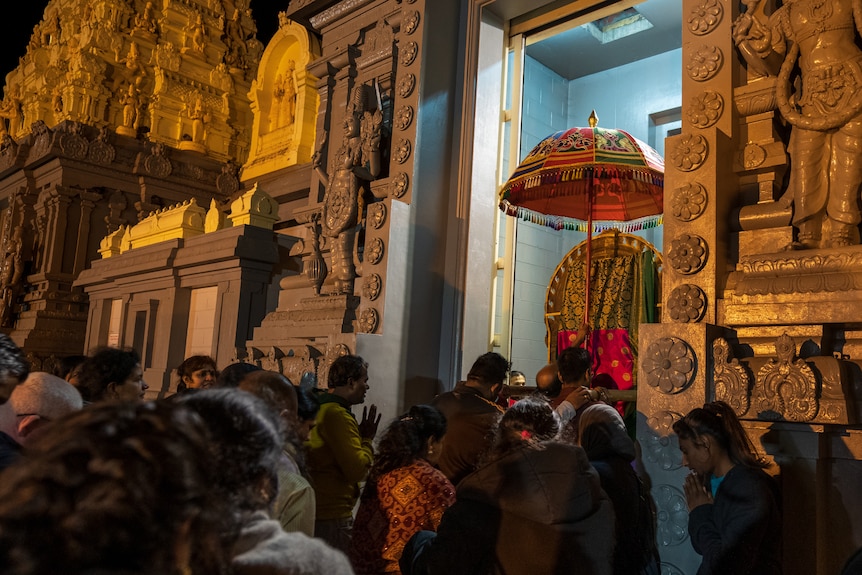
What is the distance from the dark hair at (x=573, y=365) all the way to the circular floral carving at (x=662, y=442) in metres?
0.69

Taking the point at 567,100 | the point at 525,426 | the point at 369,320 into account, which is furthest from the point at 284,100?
the point at 525,426

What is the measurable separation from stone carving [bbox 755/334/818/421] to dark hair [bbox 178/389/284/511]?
3567 mm

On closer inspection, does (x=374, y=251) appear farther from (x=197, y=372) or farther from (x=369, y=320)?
(x=197, y=372)

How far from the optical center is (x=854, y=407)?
407 centimetres

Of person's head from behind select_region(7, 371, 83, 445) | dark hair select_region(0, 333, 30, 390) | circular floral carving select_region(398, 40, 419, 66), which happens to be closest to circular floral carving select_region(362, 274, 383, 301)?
circular floral carving select_region(398, 40, 419, 66)

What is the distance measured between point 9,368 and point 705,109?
4660 millimetres

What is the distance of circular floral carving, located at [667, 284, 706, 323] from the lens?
4859mm

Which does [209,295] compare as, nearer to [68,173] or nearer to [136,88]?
[68,173]

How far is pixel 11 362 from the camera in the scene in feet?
8.21

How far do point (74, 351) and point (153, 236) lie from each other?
530cm

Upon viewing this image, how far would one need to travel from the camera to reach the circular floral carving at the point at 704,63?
17.2 feet

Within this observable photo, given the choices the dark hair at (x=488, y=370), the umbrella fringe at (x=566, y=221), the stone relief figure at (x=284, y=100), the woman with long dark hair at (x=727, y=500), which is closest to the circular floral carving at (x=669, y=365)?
the dark hair at (x=488, y=370)

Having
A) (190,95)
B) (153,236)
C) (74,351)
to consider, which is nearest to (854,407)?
(153,236)

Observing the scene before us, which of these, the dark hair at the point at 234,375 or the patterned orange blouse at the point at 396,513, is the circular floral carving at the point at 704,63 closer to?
the patterned orange blouse at the point at 396,513
